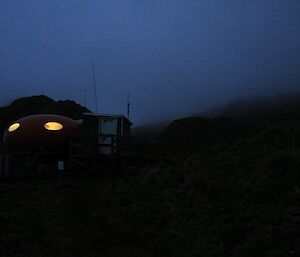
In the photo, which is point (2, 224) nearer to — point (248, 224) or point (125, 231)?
point (125, 231)

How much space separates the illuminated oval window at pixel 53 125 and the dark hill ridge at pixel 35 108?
45737 mm

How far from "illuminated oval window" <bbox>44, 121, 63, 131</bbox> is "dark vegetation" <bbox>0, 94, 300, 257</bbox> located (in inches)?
415

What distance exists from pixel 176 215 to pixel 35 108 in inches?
3083

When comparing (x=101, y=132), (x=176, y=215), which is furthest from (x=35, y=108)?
(x=176, y=215)

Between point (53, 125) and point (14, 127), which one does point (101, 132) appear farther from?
point (14, 127)

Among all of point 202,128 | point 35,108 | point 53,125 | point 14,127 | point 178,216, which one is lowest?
point 178,216

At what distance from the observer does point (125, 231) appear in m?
11.0

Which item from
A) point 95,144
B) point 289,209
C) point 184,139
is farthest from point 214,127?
point 289,209

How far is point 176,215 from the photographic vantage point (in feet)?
37.3

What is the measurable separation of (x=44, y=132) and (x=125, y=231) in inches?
731

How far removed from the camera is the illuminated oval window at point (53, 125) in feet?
94.1

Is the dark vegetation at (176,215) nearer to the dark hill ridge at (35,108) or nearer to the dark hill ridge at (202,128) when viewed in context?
the dark hill ridge at (202,128)

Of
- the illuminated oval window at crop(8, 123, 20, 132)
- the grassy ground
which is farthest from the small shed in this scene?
the grassy ground

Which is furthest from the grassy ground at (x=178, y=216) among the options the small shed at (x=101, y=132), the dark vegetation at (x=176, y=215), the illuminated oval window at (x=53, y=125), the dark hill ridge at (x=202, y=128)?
the dark hill ridge at (x=202, y=128)
